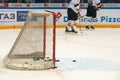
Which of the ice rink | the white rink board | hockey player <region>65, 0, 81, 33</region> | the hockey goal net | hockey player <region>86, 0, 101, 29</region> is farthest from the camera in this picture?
hockey player <region>86, 0, 101, 29</region>

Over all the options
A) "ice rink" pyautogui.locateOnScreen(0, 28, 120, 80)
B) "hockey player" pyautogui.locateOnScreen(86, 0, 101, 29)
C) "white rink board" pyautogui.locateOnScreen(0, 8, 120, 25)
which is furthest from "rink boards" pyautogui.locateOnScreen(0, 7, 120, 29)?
"ice rink" pyautogui.locateOnScreen(0, 28, 120, 80)

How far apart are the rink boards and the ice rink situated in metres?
0.64

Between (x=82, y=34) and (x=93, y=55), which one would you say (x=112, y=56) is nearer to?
(x=93, y=55)

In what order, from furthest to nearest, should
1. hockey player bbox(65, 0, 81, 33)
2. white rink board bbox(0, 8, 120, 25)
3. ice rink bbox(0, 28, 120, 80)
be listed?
1. white rink board bbox(0, 8, 120, 25)
2. hockey player bbox(65, 0, 81, 33)
3. ice rink bbox(0, 28, 120, 80)

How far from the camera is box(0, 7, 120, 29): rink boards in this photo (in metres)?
11.6

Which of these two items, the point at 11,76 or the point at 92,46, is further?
the point at 92,46

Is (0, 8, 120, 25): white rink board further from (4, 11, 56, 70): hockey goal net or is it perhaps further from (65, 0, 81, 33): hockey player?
(4, 11, 56, 70): hockey goal net

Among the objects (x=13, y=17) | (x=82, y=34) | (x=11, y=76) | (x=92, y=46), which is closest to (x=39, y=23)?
(x=11, y=76)

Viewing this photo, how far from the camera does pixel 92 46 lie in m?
8.41

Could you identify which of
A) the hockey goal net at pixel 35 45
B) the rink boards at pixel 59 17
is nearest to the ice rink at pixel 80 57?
the hockey goal net at pixel 35 45

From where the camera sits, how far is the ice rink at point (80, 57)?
5516 millimetres

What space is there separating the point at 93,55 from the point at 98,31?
444 centimetres

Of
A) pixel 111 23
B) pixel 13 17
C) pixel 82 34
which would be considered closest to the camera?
pixel 82 34

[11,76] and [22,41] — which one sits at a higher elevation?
[22,41]
